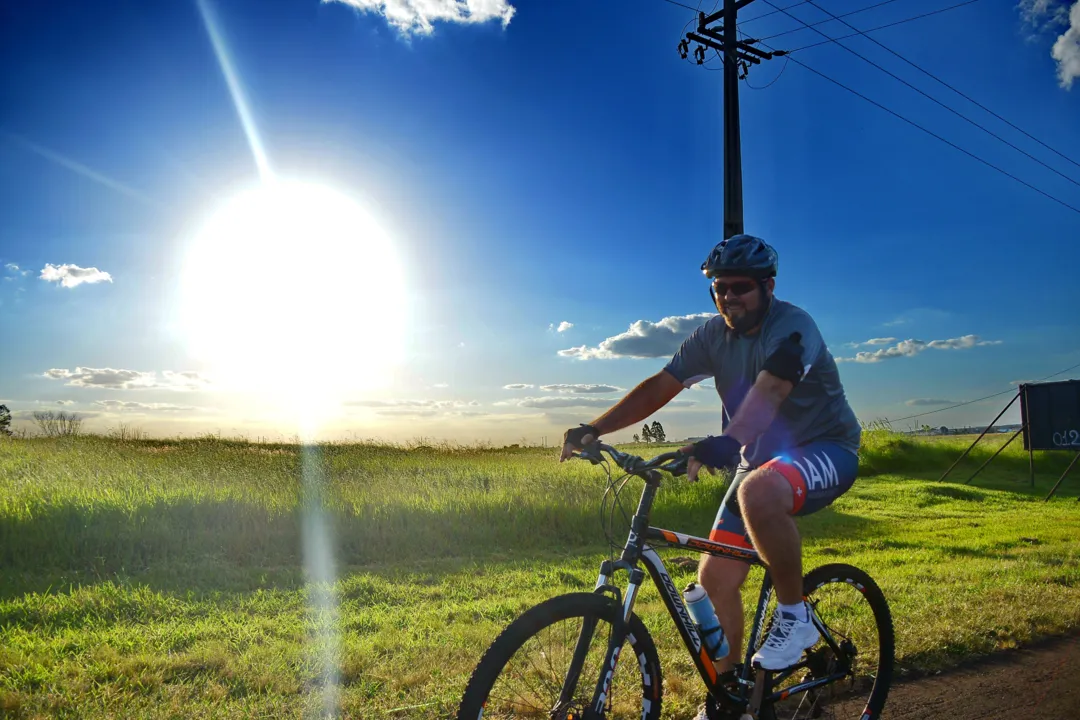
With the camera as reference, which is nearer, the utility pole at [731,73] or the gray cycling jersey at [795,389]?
the gray cycling jersey at [795,389]

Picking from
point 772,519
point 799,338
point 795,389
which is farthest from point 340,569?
point 799,338

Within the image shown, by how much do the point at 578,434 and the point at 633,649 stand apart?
3.34 feet

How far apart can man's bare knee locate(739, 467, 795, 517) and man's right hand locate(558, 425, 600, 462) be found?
0.73 meters

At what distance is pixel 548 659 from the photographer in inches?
116

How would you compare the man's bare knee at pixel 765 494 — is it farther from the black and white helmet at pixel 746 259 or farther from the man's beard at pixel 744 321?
the black and white helmet at pixel 746 259

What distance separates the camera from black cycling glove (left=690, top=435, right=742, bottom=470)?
3043 mm

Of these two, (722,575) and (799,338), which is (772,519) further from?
(799,338)

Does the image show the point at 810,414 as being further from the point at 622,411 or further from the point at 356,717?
the point at 356,717

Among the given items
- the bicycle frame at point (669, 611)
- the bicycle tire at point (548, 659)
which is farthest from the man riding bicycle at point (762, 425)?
the bicycle tire at point (548, 659)

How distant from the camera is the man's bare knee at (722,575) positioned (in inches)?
143

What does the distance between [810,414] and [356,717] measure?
3095 millimetres

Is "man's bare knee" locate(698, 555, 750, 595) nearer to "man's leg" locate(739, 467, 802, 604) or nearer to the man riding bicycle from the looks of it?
the man riding bicycle

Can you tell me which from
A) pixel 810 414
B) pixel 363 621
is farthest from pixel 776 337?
pixel 363 621

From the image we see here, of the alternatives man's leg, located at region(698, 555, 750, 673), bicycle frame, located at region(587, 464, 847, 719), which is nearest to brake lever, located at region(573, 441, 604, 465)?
bicycle frame, located at region(587, 464, 847, 719)
